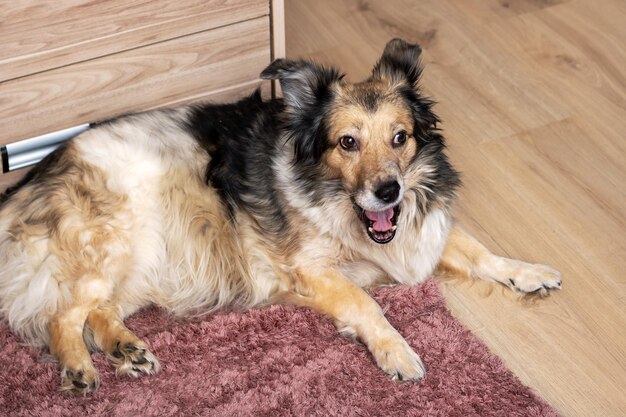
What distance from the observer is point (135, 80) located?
3025 mm

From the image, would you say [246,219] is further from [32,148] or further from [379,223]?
[32,148]

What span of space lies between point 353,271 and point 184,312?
0.59 m

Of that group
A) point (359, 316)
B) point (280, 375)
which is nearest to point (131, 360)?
point (280, 375)

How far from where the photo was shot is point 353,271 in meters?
2.77

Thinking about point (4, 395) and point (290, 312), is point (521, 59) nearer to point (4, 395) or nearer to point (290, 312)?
point (290, 312)

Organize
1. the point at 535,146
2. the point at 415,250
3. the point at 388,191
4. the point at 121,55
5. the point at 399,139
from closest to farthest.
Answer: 1. the point at 388,191
2. the point at 399,139
3. the point at 415,250
4. the point at 121,55
5. the point at 535,146

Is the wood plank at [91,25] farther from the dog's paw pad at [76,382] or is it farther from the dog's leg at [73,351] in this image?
the dog's paw pad at [76,382]

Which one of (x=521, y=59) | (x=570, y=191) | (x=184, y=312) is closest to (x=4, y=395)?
(x=184, y=312)

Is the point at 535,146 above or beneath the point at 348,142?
beneath

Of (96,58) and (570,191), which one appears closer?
(96,58)

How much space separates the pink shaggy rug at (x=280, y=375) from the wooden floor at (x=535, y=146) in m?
0.13

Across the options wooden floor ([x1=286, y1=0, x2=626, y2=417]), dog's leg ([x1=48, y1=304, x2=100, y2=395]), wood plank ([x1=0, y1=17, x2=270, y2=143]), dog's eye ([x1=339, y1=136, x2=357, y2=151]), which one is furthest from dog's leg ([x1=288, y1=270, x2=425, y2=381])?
wood plank ([x1=0, y1=17, x2=270, y2=143])

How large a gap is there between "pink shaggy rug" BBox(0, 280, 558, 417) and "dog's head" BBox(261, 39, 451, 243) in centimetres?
38

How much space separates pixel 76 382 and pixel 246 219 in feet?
2.48
